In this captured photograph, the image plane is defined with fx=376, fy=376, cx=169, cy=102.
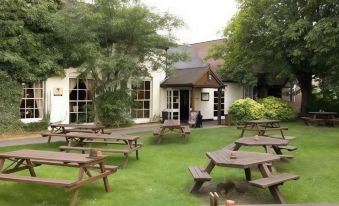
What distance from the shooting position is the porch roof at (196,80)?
19047mm

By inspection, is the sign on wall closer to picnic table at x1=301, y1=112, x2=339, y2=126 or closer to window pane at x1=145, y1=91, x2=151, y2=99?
window pane at x1=145, y1=91, x2=151, y2=99

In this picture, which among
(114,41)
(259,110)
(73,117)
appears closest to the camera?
(114,41)

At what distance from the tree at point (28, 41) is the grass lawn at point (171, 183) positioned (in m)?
4.35

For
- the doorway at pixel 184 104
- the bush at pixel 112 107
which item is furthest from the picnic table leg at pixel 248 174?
the doorway at pixel 184 104

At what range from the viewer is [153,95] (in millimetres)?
20297

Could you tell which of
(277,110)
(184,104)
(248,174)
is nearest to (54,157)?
(248,174)

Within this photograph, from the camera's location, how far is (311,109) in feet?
75.5

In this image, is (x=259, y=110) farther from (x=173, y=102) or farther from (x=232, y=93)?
(x=232, y=93)

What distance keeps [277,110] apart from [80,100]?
10604 millimetres

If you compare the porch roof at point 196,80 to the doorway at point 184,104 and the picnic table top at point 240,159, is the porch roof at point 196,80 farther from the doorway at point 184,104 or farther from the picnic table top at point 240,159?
the picnic table top at point 240,159

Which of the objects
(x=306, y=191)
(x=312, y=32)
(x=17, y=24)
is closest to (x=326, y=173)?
(x=306, y=191)

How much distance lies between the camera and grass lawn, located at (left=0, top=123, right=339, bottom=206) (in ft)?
20.4

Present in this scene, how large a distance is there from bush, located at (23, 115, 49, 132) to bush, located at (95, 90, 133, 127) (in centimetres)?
227

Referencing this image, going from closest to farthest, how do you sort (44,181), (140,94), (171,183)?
(44,181)
(171,183)
(140,94)
